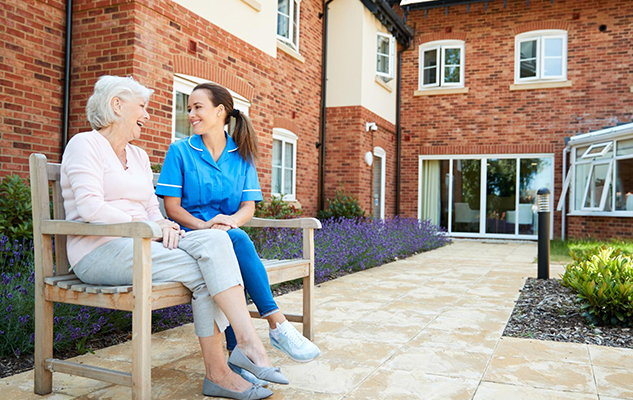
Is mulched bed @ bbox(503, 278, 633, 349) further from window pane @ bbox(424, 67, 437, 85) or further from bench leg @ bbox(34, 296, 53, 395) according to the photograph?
window pane @ bbox(424, 67, 437, 85)

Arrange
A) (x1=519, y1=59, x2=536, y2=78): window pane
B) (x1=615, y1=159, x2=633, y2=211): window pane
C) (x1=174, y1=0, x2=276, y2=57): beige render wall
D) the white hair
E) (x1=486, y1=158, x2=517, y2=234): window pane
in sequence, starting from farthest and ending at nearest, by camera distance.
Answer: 1. (x1=486, y1=158, x2=517, y2=234): window pane
2. (x1=519, y1=59, x2=536, y2=78): window pane
3. (x1=615, y1=159, x2=633, y2=211): window pane
4. (x1=174, y1=0, x2=276, y2=57): beige render wall
5. the white hair

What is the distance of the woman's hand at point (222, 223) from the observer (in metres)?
2.47

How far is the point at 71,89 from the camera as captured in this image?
489 centimetres

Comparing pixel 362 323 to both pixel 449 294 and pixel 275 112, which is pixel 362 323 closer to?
pixel 449 294

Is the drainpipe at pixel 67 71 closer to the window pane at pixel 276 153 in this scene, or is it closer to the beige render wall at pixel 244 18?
the beige render wall at pixel 244 18

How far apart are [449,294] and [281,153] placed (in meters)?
5.03

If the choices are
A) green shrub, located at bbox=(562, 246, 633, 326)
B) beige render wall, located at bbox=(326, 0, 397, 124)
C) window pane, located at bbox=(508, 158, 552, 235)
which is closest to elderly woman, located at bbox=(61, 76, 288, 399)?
green shrub, located at bbox=(562, 246, 633, 326)

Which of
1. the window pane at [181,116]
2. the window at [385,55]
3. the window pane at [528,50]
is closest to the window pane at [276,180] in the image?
the window pane at [181,116]

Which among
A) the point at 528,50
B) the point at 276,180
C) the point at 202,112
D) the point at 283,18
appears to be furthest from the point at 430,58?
the point at 202,112

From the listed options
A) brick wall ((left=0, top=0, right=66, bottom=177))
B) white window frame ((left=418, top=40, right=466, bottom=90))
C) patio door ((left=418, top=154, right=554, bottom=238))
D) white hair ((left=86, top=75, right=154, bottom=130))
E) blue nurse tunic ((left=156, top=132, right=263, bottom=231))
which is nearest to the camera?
white hair ((left=86, top=75, right=154, bottom=130))

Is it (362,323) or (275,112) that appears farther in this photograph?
(275,112)

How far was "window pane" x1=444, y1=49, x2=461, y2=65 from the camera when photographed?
1280 centimetres

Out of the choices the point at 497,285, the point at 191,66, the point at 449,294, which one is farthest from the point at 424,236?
the point at 191,66

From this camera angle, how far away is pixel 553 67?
477 inches
